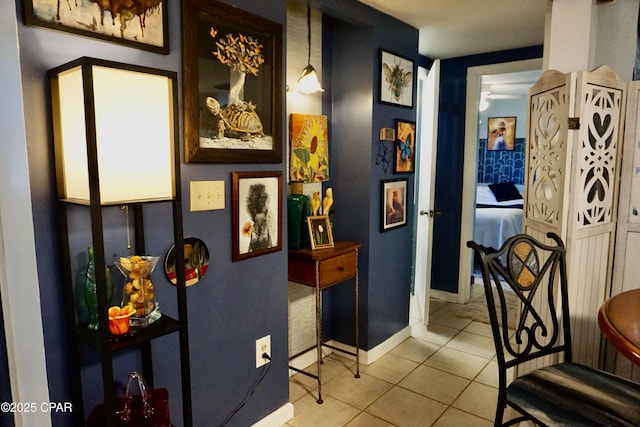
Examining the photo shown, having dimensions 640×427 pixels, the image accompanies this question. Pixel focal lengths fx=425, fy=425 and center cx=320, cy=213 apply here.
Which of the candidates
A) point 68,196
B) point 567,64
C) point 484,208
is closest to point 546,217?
point 567,64

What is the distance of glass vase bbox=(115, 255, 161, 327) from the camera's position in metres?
1.39

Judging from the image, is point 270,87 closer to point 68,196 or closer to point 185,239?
point 185,239

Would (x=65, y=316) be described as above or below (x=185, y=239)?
below

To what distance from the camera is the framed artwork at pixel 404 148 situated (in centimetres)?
294

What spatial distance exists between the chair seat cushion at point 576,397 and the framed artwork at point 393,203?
4.82 ft

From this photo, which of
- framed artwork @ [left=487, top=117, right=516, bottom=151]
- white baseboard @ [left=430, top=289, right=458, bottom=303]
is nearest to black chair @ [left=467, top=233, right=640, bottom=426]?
white baseboard @ [left=430, top=289, right=458, bottom=303]

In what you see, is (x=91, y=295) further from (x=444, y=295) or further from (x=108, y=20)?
(x=444, y=295)

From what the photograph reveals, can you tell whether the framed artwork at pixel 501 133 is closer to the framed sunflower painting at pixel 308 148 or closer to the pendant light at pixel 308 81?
Result: the framed sunflower painting at pixel 308 148

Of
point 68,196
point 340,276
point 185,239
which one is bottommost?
point 340,276

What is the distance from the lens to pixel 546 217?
2.03m

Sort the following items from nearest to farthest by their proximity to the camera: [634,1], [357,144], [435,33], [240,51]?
[240,51]
[634,1]
[357,144]
[435,33]

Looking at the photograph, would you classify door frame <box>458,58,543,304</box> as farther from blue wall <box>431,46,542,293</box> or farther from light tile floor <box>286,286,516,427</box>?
light tile floor <box>286,286,516,427</box>

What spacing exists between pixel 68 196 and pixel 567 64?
2.22 m

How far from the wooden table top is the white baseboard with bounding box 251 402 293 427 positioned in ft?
4.95
